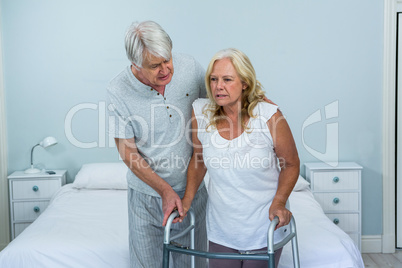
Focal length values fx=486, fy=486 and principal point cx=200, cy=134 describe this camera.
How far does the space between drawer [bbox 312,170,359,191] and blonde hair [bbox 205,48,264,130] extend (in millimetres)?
1998

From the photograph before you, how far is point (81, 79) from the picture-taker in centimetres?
381

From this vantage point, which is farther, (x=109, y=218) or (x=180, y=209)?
(x=109, y=218)

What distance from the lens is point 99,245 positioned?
252 cm

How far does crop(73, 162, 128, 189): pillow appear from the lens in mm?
3576

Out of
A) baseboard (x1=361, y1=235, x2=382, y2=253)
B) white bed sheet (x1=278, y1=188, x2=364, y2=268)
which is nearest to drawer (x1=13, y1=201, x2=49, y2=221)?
white bed sheet (x1=278, y1=188, x2=364, y2=268)

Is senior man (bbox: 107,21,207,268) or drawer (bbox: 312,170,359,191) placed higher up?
senior man (bbox: 107,21,207,268)

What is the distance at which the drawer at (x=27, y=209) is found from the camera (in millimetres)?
3691

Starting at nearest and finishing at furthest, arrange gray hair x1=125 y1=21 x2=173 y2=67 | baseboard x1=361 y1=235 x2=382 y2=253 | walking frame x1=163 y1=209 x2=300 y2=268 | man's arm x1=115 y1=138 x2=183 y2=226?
walking frame x1=163 y1=209 x2=300 y2=268 < gray hair x1=125 y1=21 x2=173 y2=67 < man's arm x1=115 y1=138 x2=183 y2=226 < baseboard x1=361 y1=235 x2=382 y2=253

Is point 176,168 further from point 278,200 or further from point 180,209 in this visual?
point 278,200

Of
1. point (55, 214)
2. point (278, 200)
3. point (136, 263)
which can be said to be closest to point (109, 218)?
point (55, 214)

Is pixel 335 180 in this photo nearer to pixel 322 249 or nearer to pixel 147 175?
pixel 322 249

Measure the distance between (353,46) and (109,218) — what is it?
225 centimetres

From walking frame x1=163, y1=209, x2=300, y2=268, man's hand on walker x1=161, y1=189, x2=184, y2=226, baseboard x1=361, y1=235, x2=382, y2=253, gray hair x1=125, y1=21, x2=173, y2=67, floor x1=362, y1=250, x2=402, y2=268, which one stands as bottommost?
floor x1=362, y1=250, x2=402, y2=268

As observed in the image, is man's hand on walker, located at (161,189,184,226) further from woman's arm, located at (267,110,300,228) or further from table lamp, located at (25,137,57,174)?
table lamp, located at (25,137,57,174)
